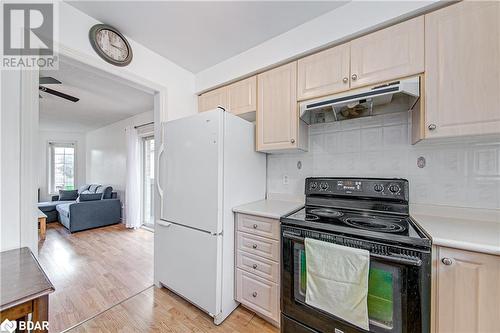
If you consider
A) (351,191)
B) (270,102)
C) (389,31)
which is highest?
(389,31)

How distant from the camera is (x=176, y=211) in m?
1.91

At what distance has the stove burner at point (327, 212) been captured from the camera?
1.53 meters

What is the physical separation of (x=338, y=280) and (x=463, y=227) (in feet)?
2.56

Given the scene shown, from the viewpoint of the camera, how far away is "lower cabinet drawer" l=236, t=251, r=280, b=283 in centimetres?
156

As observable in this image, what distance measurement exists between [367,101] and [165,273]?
2366 mm

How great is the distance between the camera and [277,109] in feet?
6.11

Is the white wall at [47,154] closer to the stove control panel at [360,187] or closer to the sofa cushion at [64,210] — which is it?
the sofa cushion at [64,210]

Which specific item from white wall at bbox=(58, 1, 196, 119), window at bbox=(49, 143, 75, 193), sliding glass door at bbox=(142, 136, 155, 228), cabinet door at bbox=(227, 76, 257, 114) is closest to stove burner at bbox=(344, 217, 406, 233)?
cabinet door at bbox=(227, 76, 257, 114)

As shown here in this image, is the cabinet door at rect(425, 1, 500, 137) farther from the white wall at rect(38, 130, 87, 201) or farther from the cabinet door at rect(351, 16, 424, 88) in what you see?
the white wall at rect(38, 130, 87, 201)

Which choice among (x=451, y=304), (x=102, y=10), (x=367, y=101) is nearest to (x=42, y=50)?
(x=102, y=10)

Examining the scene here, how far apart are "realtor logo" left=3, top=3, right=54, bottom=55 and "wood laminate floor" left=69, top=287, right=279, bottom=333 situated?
2.03 metres

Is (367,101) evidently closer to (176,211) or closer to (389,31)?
(389,31)

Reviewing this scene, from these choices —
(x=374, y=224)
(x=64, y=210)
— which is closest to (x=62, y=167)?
(x=64, y=210)

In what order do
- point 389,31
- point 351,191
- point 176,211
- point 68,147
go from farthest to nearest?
point 68,147 < point 176,211 < point 351,191 < point 389,31
